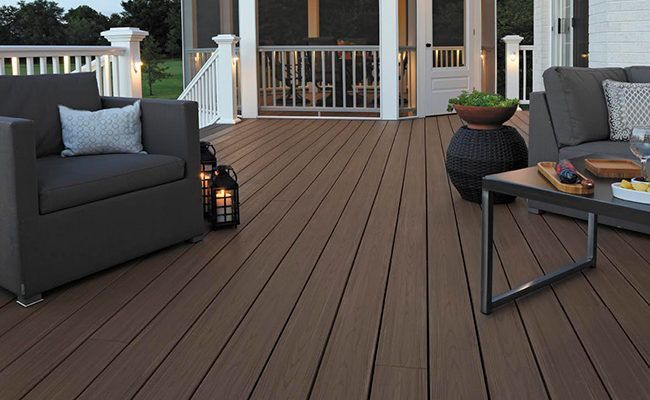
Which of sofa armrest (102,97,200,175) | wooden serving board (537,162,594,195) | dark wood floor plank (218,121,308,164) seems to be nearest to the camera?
wooden serving board (537,162,594,195)

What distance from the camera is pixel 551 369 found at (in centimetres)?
202

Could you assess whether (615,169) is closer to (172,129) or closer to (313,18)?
(172,129)

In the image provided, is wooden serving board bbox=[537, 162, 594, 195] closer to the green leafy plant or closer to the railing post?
the green leafy plant

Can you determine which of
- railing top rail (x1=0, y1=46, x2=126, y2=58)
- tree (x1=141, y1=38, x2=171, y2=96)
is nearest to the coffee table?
railing top rail (x1=0, y1=46, x2=126, y2=58)

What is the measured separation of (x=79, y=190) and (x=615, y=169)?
2.09m

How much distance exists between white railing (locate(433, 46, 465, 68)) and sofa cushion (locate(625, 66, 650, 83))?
510 cm

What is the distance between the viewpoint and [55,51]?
171 inches

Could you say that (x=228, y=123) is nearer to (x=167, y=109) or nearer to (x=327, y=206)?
(x=327, y=206)

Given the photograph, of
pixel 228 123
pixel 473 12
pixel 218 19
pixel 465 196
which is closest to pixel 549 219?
pixel 465 196

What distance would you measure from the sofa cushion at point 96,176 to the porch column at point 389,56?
594 cm

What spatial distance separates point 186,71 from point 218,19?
0.97m

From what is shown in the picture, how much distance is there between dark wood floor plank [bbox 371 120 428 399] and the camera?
209 cm

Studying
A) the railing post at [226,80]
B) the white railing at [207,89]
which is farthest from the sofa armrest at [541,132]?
the white railing at [207,89]

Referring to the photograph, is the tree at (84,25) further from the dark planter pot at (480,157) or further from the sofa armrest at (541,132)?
the sofa armrest at (541,132)
